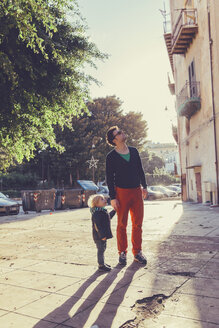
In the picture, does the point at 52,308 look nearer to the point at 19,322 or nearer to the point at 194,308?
the point at 19,322

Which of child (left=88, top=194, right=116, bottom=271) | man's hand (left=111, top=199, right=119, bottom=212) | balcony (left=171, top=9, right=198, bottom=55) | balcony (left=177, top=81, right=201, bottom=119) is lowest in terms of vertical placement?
child (left=88, top=194, right=116, bottom=271)

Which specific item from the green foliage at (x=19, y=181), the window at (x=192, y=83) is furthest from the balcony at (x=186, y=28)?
the green foliage at (x=19, y=181)

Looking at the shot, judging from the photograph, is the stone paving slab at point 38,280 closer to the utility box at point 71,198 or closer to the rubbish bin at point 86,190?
the utility box at point 71,198

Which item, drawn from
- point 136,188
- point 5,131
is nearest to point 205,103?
point 5,131

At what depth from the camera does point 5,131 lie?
25.9 ft

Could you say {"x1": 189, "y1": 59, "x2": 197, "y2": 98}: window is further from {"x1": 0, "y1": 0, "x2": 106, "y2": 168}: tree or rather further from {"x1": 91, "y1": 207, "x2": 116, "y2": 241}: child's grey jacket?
{"x1": 91, "y1": 207, "x2": 116, "y2": 241}: child's grey jacket

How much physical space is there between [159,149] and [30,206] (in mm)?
117387

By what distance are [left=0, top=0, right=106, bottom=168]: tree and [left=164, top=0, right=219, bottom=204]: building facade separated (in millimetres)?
6737

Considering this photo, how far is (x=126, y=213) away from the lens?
459 cm

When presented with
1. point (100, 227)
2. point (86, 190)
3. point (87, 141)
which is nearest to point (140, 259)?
point (100, 227)


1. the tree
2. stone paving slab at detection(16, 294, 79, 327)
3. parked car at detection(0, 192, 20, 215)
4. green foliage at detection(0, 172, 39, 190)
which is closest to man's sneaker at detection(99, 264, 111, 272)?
stone paving slab at detection(16, 294, 79, 327)

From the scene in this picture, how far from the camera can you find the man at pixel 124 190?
14.9 ft

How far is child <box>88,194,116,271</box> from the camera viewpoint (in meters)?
4.19

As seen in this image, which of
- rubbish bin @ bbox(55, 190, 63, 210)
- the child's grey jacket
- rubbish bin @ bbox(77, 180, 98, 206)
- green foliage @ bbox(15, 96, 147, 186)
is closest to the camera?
the child's grey jacket
